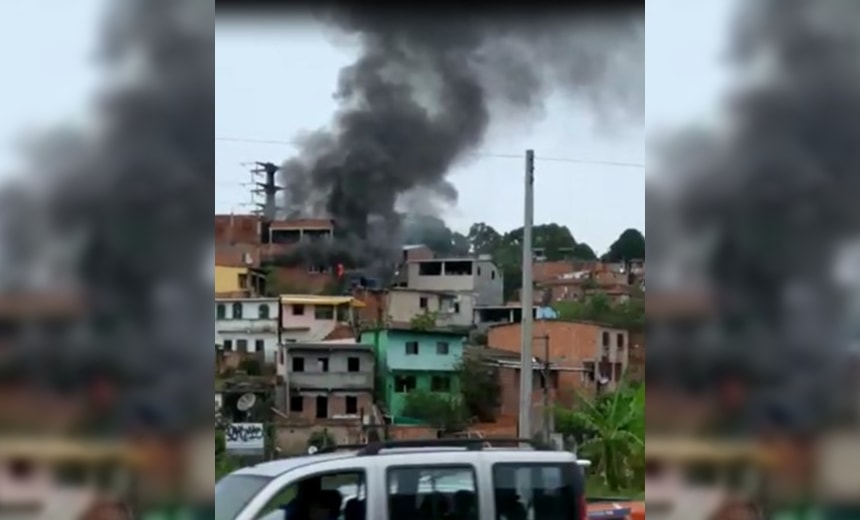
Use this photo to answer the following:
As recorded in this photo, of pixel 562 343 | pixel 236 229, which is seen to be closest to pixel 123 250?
pixel 236 229

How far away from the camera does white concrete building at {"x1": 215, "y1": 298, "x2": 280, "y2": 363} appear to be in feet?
10.1

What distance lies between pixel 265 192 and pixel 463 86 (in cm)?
65

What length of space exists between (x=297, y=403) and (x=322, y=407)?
7 centimetres

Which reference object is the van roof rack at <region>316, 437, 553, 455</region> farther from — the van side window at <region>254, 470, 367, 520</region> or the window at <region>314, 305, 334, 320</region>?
the window at <region>314, 305, 334, 320</region>

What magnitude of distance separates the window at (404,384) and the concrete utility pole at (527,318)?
0.32 m

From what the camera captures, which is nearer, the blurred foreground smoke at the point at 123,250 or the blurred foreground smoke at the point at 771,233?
the blurred foreground smoke at the point at 123,250

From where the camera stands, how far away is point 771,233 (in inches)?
124

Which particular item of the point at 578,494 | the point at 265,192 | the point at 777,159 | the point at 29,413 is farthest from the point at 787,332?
the point at 29,413

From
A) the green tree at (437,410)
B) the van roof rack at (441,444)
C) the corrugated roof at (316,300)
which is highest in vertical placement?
the corrugated roof at (316,300)

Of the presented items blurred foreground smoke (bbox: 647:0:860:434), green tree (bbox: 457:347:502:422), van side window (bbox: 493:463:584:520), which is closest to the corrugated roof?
green tree (bbox: 457:347:502:422)

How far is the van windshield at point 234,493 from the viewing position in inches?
119

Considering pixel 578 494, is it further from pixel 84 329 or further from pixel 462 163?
pixel 84 329

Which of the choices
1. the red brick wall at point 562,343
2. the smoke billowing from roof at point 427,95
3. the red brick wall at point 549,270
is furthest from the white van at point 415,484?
the smoke billowing from roof at point 427,95

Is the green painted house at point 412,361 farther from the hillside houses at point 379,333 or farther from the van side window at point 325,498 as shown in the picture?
the van side window at point 325,498
